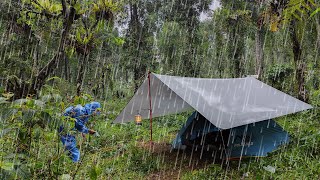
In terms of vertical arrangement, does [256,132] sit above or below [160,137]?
above

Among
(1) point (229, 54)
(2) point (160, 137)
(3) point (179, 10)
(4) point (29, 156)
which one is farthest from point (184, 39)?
(4) point (29, 156)

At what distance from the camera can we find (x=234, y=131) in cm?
582

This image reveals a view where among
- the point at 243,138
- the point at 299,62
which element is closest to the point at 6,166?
the point at 243,138

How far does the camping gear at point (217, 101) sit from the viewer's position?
500 centimetres

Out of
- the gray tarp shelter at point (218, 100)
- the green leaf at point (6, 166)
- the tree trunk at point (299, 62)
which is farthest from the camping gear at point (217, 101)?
the green leaf at point (6, 166)

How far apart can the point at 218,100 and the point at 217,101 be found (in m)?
0.06

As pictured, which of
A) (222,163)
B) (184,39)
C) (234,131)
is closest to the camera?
(222,163)

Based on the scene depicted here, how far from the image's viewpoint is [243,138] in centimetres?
571

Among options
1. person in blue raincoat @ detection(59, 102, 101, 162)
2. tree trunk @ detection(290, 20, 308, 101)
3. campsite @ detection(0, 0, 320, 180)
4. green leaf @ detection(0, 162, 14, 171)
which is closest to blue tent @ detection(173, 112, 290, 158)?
campsite @ detection(0, 0, 320, 180)

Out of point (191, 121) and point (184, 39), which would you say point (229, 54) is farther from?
point (191, 121)

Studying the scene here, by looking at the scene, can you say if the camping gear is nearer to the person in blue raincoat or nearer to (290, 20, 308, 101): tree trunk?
(290, 20, 308, 101): tree trunk

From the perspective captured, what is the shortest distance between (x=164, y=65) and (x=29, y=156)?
11915 mm

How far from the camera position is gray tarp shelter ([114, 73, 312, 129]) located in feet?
16.4

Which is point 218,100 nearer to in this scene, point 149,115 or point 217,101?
point 217,101
